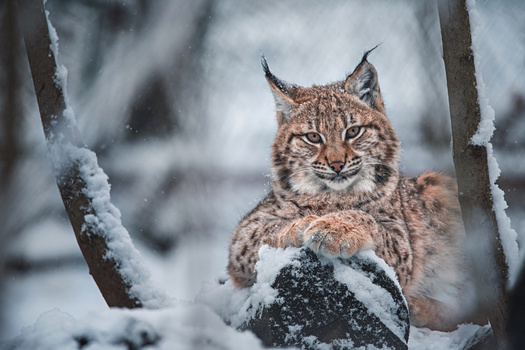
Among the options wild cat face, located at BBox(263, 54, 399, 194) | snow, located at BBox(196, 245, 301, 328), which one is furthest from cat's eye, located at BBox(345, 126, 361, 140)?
snow, located at BBox(196, 245, 301, 328)

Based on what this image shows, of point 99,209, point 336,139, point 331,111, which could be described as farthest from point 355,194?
point 99,209

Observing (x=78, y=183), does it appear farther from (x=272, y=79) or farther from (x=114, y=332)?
(x=272, y=79)

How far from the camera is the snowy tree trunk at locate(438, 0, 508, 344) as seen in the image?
88.9 inches

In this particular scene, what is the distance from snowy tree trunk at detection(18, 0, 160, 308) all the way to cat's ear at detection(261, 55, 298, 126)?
1410mm

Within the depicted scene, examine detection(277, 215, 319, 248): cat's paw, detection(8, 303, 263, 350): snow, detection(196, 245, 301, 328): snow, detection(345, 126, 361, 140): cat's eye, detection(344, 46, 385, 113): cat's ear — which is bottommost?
detection(8, 303, 263, 350): snow

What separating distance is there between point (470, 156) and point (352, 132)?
959 mm

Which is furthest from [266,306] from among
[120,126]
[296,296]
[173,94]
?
[120,126]

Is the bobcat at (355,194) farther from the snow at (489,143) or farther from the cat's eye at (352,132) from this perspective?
the snow at (489,143)

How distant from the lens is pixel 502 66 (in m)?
2.70

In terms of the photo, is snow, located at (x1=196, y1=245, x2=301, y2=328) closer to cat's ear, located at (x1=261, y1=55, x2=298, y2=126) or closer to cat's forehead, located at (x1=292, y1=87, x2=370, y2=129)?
cat's forehead, located at (x1=292, y1=87, x2=370, y2=129)

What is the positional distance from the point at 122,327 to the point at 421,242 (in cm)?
218

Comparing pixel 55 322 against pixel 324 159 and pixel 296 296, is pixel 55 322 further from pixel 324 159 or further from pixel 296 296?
pixel 324 159

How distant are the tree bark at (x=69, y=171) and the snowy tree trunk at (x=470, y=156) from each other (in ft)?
5.17

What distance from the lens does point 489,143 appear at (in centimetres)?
225
